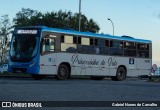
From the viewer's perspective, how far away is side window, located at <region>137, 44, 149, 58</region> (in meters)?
35.1

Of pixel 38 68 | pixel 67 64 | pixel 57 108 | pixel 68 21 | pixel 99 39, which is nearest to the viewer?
pixel 57 108

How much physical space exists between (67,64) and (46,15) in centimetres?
4789

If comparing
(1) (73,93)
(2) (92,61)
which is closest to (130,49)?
(2) (92,61)

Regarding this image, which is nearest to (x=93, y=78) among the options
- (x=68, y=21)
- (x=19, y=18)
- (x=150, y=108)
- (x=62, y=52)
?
(x=62, y=52)

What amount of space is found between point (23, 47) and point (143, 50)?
35.1ft

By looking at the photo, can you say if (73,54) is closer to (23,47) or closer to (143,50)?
(23,47)

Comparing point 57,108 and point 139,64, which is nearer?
point 57,108

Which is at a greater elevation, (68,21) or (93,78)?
(68,21)

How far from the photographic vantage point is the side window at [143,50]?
3509cm

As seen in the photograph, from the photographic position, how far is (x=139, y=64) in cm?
3488

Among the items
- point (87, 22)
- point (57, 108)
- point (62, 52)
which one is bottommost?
point (57, 108)

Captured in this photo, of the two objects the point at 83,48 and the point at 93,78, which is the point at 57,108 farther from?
the point at 93,78

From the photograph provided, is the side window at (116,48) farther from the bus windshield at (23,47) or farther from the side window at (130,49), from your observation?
the bus windshield at (23,47)

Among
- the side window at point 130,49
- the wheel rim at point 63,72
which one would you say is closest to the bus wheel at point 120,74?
the side window at point 130,49
